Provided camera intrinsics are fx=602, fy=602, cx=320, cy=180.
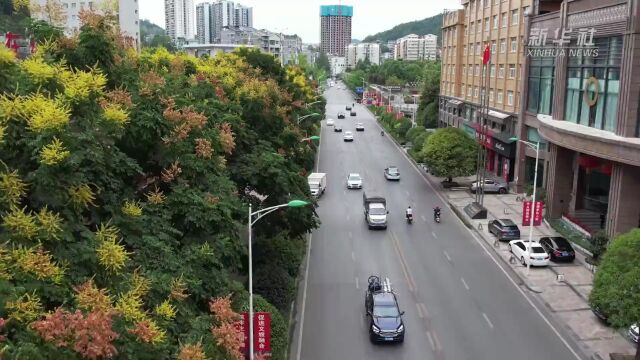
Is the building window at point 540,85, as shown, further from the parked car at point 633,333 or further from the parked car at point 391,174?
the parked car at point 633,333

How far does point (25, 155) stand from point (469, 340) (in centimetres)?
1564

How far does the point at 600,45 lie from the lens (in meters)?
31.2

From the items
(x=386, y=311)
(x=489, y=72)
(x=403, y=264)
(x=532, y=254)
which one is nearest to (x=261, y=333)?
(x=386, y=311)

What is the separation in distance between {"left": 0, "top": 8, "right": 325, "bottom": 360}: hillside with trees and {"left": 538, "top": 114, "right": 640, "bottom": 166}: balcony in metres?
17.9

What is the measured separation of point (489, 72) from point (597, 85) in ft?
57.5

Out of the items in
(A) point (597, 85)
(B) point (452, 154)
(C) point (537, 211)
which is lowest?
(C) point (537, 211)

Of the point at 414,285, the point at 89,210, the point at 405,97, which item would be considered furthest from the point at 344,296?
the point at 405,97

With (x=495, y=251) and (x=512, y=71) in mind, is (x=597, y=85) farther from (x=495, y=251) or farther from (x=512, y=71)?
(x=512, y=71)

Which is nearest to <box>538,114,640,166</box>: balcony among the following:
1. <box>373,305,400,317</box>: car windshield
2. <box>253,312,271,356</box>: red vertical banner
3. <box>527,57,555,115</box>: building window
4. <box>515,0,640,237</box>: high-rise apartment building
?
<box>515,0,640,237</box>: high-rise apartment building

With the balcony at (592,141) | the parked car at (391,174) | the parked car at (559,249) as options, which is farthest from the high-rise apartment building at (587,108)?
the parked car at (391,174)

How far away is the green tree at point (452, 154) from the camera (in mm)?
44438

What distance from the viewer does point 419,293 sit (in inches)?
998

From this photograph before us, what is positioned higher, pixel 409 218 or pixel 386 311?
pixel 386 311

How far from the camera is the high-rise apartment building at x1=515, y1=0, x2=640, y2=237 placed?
92.2ft
